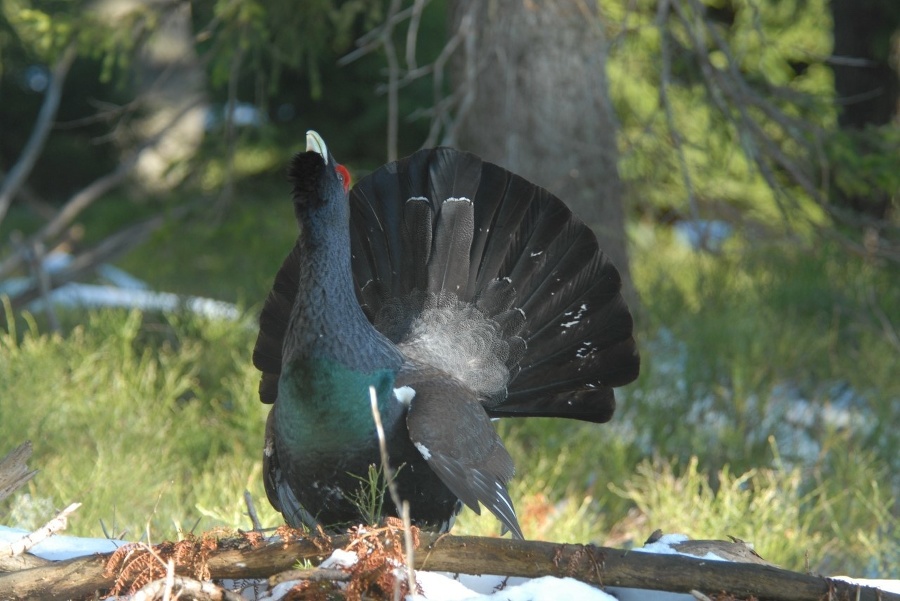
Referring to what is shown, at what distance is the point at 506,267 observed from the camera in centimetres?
414

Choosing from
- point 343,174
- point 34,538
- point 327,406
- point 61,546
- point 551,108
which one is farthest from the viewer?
point 551,108

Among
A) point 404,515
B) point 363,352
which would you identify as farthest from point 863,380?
point 404,515

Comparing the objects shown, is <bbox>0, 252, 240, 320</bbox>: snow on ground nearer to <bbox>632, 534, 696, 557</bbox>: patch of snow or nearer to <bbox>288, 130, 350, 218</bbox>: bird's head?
<bbox>288, 130, 350, 218</bbox>: bird's head

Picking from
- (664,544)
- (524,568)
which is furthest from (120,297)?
(524,568)

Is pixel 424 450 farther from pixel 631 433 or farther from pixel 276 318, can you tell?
pixel 631 433

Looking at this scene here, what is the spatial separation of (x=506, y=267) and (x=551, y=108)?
2.68 meters

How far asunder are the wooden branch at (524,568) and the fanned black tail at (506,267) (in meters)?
1.59

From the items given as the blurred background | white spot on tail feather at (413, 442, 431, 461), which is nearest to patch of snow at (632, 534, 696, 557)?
white spot on tail feather at (413, 442, 431, 461)

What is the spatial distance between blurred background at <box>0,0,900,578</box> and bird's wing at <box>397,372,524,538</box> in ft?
2.83

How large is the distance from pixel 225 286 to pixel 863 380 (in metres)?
5.53

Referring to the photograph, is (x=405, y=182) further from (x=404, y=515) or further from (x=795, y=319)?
(x=795, y=319)

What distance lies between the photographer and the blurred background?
4.52 meters

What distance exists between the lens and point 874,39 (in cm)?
885

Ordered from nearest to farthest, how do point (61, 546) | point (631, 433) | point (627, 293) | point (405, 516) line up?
1. point (405, 516)
2. point (61, 546)
3. point (631, 433)
4. point (627, 293)
